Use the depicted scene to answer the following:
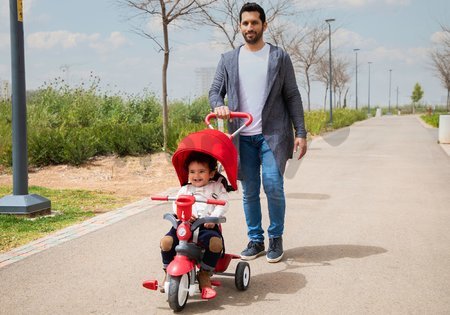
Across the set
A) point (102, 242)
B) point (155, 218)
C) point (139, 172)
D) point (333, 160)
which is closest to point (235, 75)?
point (102, 242)

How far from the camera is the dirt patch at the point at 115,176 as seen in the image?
10477 mm

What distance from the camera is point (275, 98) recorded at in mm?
5082

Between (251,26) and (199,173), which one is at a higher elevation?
(251,26)

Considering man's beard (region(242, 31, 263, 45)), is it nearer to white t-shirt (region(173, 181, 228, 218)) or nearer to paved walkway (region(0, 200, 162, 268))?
white t-shirt (region(173, 181, 228, 218))

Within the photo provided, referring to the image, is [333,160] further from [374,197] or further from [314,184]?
[374,197]

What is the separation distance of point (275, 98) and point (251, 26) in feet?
2.02

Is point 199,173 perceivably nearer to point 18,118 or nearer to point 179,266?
point 179,266

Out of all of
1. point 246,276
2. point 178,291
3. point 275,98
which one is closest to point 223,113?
point 275,98

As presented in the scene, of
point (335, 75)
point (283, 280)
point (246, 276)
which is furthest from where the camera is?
point (335, 75)

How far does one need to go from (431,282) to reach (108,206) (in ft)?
16.3

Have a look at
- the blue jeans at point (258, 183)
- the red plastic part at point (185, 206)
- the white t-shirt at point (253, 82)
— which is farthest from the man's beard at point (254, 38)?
the red plastic part at point (185, 206)

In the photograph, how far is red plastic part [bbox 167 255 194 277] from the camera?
3805 mm

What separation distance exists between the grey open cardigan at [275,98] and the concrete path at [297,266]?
1.02 meters

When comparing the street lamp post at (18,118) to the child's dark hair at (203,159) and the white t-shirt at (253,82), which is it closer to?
the white t-shirt at (253,82)
